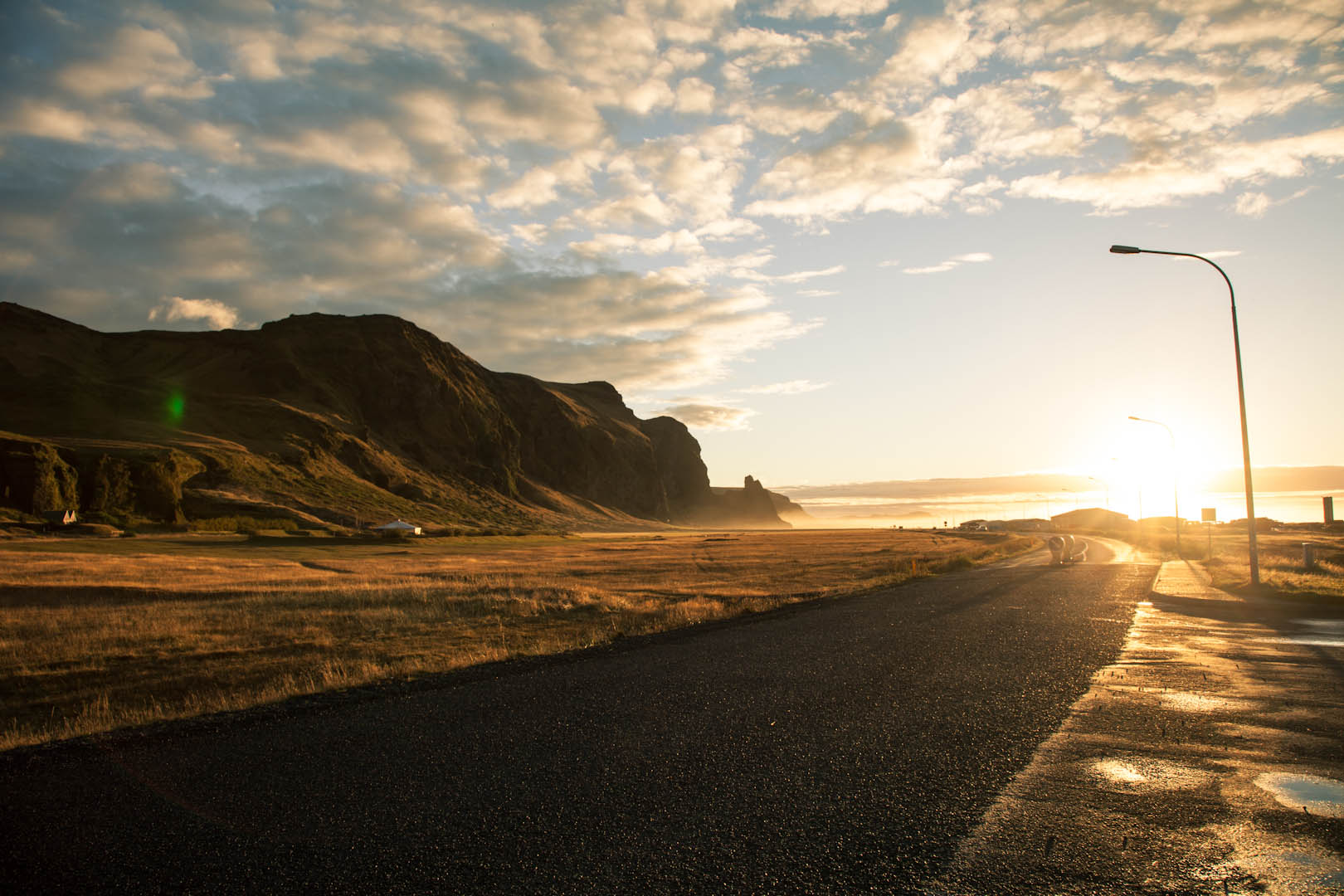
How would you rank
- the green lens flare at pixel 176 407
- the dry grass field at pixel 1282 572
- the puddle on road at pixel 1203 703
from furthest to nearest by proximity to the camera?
the green lens flare at pixel 176 407 < the dry grass field at pixel 1282 572 < the puddle on road at pixel 1203 703

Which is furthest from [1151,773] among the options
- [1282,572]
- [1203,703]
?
[1282,572]

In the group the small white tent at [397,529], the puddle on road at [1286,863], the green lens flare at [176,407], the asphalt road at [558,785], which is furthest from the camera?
the green lens flare at [176,407]

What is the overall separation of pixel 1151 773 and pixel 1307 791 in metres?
1.14

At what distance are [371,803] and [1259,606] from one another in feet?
83.6

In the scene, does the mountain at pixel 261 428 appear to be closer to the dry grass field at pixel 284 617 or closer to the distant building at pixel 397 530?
the distant building at pixel 397 530

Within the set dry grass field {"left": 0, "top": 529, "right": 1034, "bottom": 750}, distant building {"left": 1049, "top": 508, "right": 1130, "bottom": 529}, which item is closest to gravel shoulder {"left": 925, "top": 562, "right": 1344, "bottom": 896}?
dry grass field {"left": 0, "top": 529, "right": 1034, "bottom": 750}

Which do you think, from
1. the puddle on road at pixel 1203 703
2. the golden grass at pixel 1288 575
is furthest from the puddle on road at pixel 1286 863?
the golden grass at pixel 1288 575

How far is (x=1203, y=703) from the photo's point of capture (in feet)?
33.4

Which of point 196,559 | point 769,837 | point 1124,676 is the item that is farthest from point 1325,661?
point 196,559

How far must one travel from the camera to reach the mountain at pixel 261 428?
8681cm

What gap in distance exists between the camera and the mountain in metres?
86.8

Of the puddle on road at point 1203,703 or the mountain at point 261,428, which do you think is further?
the mountain at point 261,428

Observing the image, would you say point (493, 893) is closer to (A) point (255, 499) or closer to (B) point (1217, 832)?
(B) point (1217, 832)

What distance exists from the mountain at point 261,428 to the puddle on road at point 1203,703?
92892 mm
